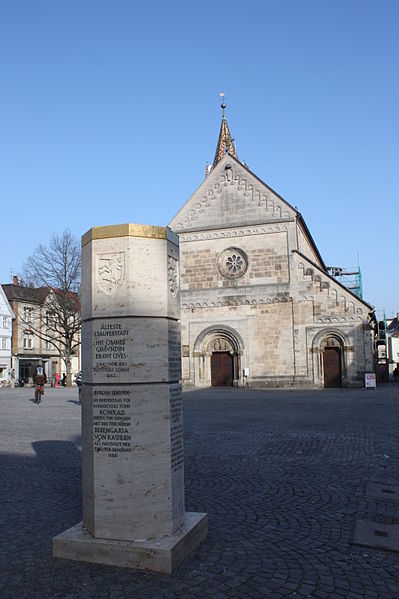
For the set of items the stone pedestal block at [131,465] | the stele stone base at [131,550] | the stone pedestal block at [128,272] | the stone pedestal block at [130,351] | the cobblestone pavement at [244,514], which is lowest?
→ the cobblestone pavement at [244,514]

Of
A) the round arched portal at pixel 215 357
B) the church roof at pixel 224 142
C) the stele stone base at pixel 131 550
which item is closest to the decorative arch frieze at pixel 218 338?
the round arched portal at pixel 215 357

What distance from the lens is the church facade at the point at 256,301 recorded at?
32.5m

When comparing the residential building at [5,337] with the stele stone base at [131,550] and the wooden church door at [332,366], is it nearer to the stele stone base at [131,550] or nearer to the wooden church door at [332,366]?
the wooden church door at [332,366]

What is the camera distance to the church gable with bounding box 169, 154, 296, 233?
34812mm

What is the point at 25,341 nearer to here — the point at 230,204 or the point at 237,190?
the point at 230,204

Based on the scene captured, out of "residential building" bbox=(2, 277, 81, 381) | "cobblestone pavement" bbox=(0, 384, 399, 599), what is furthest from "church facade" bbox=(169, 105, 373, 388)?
"residential building" bbox=(2, 277, 81, 381)

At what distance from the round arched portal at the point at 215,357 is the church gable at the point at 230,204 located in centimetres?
740

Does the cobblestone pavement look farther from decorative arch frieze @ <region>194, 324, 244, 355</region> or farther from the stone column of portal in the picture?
decorative arch frieze @ <region>194, 324, 244, 355</region>

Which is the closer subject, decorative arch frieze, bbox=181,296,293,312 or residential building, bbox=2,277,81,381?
decorative arch frieze, bbox=181,296,293,312

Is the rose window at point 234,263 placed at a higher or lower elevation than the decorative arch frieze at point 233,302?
higher

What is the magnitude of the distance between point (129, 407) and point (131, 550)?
1.23 metres

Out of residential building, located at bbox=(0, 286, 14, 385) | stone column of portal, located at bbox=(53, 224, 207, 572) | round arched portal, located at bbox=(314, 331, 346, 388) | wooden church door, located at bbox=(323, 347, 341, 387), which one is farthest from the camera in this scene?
residential building, located at bbox=(0, 286, 14, 385)

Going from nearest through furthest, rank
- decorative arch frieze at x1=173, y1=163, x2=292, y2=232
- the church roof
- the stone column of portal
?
the stone column of portal < decorative arch frieze at x1=173, y1=163, x2=292, y2=232 < the church roof

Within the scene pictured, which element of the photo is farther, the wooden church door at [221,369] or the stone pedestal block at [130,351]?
the wooden church door at [221,369]
